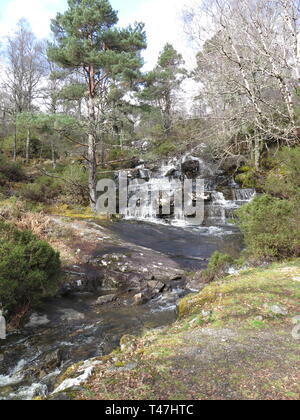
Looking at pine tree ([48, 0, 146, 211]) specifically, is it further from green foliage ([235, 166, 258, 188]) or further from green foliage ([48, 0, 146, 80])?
green foliage ([235, 166, 258, 188])

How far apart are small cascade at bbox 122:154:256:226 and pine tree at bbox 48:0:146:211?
3465 mm

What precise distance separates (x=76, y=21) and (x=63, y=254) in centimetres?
1109

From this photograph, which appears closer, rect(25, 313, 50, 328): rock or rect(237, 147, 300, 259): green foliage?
rect(25, 313, 50, 328): rock

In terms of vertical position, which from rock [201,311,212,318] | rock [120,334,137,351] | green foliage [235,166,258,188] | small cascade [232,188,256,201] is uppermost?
green foliage [235,166,258,188]

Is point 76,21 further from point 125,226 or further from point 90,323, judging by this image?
point 90,323

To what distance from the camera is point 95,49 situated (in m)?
13.5

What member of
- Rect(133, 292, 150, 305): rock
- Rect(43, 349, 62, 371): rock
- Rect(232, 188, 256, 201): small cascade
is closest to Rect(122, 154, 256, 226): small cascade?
Rect(232, 188, 256, 201): small cascade

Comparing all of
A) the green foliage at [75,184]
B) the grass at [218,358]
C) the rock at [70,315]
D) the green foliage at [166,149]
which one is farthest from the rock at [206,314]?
the green foliage at [166,149]

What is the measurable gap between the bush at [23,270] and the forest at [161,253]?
28 mm

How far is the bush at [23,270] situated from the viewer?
16.5 feet

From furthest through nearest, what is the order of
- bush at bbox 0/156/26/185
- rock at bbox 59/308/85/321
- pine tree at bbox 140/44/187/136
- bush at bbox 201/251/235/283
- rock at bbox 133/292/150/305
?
pine tree at bbox 140/44/187/136, bush at bbox 0/156/26/185, bush at bbox 201/251/235/283, rock at bbox 133/292/150/305, rock at bbox 59/308/85/321

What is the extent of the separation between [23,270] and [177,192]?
12.9 meters

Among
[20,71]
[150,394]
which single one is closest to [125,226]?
[150,394]

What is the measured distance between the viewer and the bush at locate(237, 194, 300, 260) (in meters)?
7.16
